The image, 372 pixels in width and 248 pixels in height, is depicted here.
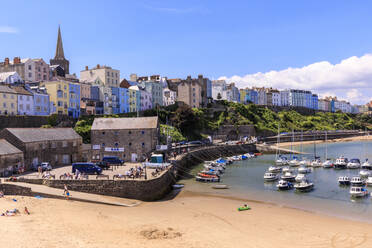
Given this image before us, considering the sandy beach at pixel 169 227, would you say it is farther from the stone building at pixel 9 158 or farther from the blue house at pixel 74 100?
the blue house at pixel 74 100

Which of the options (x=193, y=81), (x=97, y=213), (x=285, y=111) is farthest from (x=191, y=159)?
(x=285, y=111)

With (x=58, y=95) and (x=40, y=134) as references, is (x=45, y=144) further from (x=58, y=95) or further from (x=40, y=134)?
(x=58, y=95)

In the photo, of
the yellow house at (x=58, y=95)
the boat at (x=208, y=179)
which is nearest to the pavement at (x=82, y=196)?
the boat at (x=208, y=179)

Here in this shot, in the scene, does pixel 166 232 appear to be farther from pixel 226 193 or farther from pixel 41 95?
pixel 41 95

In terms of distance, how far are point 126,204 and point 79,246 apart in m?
10.7

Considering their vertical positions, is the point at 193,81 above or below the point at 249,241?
above

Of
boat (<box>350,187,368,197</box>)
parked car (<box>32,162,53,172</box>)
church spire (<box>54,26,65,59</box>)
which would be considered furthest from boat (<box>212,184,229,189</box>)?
church spire (<box>54,26,65,59</box>)

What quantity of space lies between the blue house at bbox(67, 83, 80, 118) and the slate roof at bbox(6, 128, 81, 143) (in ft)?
81.2

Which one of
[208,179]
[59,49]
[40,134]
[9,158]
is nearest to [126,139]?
[40,134]

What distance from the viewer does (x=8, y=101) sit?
57250 mm

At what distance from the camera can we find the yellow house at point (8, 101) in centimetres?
5625

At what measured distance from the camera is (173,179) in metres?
42.3

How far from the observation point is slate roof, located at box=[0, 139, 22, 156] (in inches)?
1362

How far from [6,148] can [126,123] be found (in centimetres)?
1768
